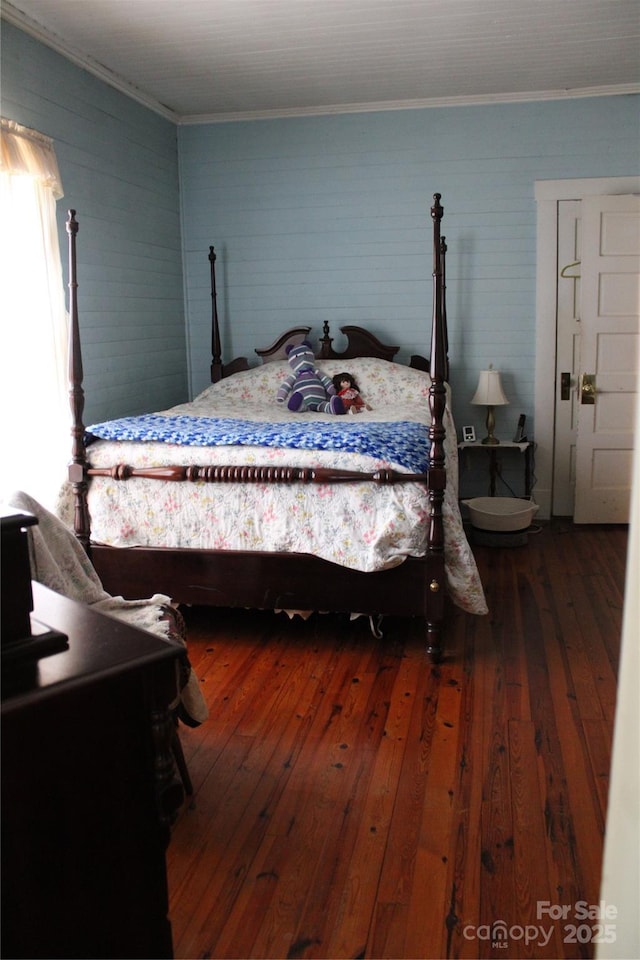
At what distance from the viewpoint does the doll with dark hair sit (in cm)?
463

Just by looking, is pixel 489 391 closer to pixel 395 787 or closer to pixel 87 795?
pixel 395 787

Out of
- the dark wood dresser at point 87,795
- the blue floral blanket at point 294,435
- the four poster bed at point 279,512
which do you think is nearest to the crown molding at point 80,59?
the four poster bed at point 279,512

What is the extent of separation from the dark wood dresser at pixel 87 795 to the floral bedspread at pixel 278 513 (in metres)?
1.89

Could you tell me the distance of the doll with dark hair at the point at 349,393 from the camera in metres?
4.63

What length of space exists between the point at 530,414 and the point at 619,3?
241cm

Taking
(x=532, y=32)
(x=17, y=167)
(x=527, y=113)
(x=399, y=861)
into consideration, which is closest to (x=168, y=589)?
(x=399, y=861)

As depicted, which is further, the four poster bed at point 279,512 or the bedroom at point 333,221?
the bedroom at point 333,221

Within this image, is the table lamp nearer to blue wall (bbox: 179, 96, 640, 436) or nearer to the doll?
blue wall (bbox: 179, 96, 640, 436)

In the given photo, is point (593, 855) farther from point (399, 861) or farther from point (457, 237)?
point (457, 237)

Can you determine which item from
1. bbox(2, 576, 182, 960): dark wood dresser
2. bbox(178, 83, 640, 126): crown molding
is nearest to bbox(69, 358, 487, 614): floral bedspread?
bbox(2, 576, 182, 960): dark wood dresser

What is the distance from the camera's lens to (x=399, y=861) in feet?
6.63

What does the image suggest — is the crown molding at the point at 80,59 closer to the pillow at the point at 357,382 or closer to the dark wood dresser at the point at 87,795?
the pillow at the point at 357,382

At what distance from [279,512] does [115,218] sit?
2355 mm

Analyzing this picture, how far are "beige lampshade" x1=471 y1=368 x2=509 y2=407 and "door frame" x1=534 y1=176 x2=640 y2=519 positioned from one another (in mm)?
335
